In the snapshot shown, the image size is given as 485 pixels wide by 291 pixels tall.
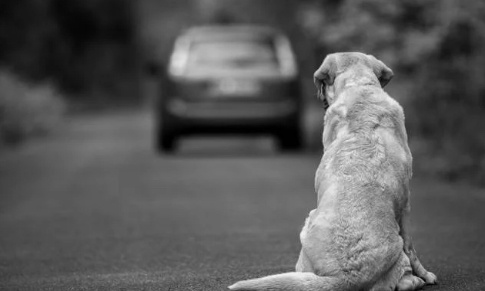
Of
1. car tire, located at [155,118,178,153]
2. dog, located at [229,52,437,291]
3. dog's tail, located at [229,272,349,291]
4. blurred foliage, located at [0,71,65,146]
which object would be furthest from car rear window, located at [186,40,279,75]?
dog's tail, located at [229,272,349,291]

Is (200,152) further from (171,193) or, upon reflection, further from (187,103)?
(171,193)

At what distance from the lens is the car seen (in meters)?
16.3

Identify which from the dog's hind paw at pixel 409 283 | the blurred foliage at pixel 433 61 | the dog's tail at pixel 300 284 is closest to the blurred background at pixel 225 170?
the blurred foliage at pixel 433 61

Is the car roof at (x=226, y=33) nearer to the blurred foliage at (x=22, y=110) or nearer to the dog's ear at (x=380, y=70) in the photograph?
the blurred foliage at (x=22, y=110)

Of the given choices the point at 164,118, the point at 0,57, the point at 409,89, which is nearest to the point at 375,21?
the point at 409,89

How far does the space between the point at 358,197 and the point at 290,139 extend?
1184 centimetres

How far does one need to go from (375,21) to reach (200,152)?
14.9 ft

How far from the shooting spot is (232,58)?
54.5 feet

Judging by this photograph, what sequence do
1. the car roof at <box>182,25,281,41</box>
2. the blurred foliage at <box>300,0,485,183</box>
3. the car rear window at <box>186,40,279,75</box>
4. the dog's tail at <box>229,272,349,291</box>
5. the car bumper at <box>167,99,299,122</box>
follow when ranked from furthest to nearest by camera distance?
the car roof at <box>182,25,281,41</box> < the car rear window at <box>186,40,279,75</box> < the car bumper at <box>167,99,299,122</box> < the blurred foliage at <box>300,0,485,183</box> < the dog's tail at <box>229,272,349,291</box>

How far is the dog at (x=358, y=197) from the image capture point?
488 cm

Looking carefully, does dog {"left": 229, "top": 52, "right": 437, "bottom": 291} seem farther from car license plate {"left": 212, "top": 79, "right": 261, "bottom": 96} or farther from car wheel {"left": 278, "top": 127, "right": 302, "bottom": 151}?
car wheel {"left": 278, "top": 127, "right": 302, "bottom": 151}

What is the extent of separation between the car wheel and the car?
0.6 inches

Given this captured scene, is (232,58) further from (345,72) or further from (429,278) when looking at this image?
(429,278)

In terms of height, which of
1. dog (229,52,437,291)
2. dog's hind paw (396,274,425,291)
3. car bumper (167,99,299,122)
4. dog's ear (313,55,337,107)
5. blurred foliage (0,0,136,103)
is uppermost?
dog's ear (313,55,337,107)
